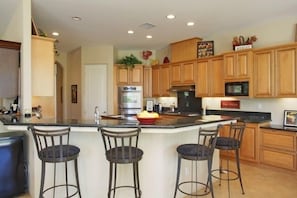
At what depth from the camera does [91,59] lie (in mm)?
7086

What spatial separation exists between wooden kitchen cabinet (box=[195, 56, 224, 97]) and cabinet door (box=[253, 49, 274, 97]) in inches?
31.1

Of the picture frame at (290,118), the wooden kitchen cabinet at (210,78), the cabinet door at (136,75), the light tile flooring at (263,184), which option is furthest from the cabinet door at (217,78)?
the cabinet door at (136,75)

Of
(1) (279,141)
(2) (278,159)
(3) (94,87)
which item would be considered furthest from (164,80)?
(2) (278,159)

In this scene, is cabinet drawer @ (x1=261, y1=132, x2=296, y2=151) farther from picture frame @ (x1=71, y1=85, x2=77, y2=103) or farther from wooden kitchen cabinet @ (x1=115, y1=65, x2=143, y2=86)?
picture frame @ (x1=71, y1=85, x2=77, y2=103)

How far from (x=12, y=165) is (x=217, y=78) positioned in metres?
4.31

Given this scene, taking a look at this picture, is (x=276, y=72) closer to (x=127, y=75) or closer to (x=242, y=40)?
(x=242, y=40)

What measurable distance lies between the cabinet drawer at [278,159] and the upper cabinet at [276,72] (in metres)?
1.05

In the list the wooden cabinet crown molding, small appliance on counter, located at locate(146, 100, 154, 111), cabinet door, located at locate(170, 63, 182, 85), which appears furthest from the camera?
small appliance on counter, located at locate(146, 100, 154, 111)

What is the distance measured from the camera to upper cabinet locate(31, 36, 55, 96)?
3824 millimetres

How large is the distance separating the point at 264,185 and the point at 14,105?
418 centimetres

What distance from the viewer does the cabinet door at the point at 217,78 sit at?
546 cm

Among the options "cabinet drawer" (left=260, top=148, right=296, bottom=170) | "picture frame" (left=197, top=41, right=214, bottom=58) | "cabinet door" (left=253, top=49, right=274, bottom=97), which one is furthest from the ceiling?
"cabinet drawer" (left=260, top=148, right=296, bottom=170)

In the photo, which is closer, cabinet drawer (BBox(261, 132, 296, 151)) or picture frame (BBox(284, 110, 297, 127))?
cabinet drawer (BBox(261, 132, 296, 151))

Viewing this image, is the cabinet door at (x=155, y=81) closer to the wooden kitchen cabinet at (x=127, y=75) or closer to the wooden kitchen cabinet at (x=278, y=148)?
the wooden kitchen cabinet at (x=127, y=75)
